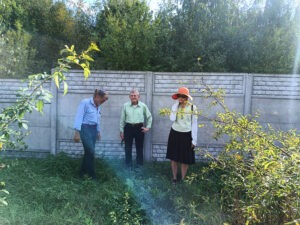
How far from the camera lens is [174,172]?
488cm

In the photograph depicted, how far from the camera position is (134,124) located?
533 cm

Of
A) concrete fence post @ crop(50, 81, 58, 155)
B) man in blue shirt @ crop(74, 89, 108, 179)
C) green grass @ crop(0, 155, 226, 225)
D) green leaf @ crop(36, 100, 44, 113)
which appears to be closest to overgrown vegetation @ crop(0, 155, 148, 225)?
green grass @ crop(0, 155, 226, 225)

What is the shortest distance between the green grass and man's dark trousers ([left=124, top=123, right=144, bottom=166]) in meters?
0.26

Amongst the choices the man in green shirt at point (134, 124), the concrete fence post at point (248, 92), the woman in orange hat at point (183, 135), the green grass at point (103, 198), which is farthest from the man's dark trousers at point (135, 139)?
the concrete fence post at point (248, 92)

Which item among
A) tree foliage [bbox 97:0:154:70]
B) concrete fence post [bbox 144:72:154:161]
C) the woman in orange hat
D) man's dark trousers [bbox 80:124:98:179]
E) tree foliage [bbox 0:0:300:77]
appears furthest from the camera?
tree foliage [bbox 0:0:300:77]

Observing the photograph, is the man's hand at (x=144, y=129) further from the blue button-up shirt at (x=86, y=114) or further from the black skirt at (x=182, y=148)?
the blue button-up shirt at (x=86, y=114)

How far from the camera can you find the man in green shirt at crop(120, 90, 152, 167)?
5.31m

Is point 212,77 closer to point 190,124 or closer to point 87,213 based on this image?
point 190,124

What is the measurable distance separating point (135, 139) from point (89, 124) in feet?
3.23

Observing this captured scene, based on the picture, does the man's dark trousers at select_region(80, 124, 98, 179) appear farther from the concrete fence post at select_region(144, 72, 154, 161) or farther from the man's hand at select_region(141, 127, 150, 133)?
the concrete fence post at select_region(144, 72, 154, 161)

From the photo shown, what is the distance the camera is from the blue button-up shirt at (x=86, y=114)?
15.6ft

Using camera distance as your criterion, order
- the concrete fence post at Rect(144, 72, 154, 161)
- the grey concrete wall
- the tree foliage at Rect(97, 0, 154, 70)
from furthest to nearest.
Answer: the tree foliage at Rect(97, 0, 154, 70), the concrete fence post at Rect(144, 72, 154, 161), the grey concrete wall

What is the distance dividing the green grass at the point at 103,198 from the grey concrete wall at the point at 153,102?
66 centimetres

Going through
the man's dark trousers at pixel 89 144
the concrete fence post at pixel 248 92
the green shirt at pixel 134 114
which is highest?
the concrete fence post at pixel 248 92
